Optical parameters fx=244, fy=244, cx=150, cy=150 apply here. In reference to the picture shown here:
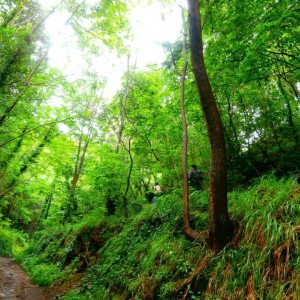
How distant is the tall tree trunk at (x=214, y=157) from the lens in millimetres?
4918

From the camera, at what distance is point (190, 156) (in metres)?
Result: 11.4

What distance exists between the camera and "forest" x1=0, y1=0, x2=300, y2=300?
469 centimetres

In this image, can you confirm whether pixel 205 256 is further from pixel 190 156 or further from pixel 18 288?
pixel 18 288

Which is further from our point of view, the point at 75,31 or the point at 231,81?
the point at 75,31

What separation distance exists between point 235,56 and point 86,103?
11.3 metres

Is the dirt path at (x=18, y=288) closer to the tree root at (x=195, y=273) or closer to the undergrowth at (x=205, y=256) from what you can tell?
the undergrowth at (x=205, y=256)

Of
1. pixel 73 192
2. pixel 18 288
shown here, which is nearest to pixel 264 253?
pixel 18 288

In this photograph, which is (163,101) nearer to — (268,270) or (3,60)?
(3,60)

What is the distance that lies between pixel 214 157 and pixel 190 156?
6.36 m

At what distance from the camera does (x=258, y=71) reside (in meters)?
6.92

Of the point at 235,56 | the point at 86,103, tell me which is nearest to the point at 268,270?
A: the point at 235,56

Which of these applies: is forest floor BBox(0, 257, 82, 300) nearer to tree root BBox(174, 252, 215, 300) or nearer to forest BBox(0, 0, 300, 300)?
forest BBox(0, 0, 300, 300)

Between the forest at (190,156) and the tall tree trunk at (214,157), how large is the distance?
0.8 inches

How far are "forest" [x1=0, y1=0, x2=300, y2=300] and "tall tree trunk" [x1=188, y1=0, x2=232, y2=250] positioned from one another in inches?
0.8
